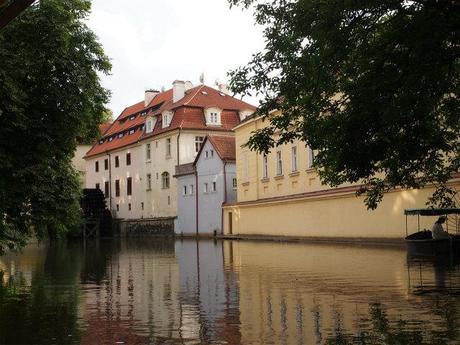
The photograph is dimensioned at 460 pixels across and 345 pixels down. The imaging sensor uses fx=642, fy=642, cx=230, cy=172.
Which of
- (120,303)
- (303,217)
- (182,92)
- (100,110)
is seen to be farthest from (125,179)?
(120,303)

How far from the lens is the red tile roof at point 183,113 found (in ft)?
217

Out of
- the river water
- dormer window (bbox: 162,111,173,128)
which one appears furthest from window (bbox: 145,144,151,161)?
the river water

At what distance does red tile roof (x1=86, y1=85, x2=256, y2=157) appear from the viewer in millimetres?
66062

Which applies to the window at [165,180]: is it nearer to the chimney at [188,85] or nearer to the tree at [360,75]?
the chimney at [188,85]

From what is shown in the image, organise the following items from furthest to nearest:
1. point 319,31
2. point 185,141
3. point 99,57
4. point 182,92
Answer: point 182,92, point 185,141, point 99,57, point 319,31

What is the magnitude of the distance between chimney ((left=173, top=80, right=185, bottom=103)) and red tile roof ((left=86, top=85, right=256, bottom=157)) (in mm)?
666

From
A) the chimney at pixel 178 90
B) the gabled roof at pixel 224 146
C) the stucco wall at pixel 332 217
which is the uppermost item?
the chimney at pixel 178 90

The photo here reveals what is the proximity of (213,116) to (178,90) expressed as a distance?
23.8ft

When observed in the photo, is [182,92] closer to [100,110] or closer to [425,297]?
[100,110]

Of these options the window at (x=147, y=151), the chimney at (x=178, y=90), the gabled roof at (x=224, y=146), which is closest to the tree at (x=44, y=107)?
the gabled roof at (x=224, y=146)

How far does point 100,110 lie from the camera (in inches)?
786

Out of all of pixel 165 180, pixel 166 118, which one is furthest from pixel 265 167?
pixel 166 118

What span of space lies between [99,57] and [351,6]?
1184 cm

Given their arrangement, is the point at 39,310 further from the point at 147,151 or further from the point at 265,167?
the point at 147,151
